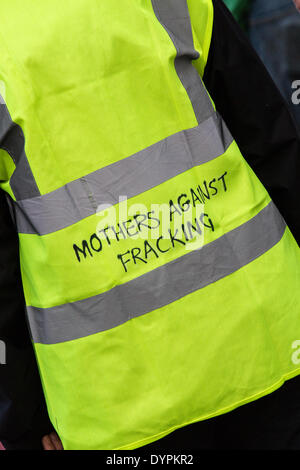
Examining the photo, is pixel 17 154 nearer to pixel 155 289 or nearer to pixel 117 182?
pixel 117 182

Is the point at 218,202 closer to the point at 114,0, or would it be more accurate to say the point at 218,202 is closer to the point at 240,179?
the point at 240,179

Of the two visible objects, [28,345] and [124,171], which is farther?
[28,345]

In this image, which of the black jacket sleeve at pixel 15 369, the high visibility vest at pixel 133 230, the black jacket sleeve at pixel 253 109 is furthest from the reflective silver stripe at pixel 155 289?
the black jacket sleeve at pixel 253 109

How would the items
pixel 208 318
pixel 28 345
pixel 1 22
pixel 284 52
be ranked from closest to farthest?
pixel 1 22, pixel 208 318, pixel 28 345, pixel 284 52

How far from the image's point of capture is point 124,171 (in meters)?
1.06

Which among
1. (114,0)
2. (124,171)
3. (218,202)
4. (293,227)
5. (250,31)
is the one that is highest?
(114,0)

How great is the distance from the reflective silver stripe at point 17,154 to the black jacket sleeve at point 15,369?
13 centimetres

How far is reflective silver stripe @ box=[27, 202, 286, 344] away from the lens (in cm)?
107

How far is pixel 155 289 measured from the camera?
1.07 m

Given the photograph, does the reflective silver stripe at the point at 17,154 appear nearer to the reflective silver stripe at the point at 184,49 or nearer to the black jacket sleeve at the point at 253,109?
the reflective silver stripe at the point at 184,49

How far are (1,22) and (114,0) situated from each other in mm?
222

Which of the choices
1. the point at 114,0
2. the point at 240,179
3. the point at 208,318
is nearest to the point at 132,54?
the point at 114,0

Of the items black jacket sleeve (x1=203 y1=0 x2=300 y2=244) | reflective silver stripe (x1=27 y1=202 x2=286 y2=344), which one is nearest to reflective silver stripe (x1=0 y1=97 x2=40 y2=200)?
reflective silver stripe (x1=27 y1=202 x2=286 y2=344)

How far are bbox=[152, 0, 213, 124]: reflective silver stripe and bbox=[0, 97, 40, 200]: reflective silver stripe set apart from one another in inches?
14.1
